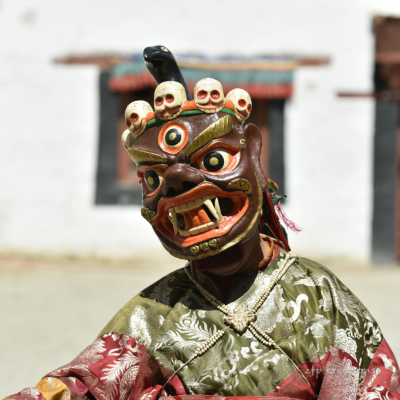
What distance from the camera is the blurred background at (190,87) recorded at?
7035mm

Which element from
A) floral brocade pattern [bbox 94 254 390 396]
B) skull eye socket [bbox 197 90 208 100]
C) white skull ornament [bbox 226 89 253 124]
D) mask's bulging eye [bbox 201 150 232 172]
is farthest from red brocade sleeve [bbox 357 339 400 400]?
skull eye socket [bbox 197 90 208 100]

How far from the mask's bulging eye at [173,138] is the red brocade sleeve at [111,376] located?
2.29ft

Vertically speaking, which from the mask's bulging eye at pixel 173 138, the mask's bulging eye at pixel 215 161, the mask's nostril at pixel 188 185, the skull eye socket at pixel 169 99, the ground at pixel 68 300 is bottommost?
the ground at pixel 68 300

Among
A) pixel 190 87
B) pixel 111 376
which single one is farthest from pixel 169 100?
pixel 190 87

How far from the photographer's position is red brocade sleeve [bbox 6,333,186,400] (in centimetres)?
187

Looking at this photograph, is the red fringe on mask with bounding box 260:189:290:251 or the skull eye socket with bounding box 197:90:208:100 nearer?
the skull eye socket with bounding box 197:90:208:100

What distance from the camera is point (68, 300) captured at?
5.66 meters

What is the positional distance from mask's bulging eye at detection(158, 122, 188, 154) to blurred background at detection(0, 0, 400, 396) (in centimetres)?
494

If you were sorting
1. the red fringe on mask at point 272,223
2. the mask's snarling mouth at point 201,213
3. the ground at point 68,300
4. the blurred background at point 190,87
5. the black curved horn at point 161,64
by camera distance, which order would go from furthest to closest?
the blurred background at point 190,87
the ground at point 68,300
the red fringe on mask at point 272,223
the black curved horn at point 161,64
the mask's snarling mouth at point 201,213

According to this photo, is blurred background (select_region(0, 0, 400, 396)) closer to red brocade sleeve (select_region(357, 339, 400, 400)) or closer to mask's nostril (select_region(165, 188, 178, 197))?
mask's nostril (select_region(165, 188, 178, 197))

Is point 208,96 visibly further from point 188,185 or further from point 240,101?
point 188,185

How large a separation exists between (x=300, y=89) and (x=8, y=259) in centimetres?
447

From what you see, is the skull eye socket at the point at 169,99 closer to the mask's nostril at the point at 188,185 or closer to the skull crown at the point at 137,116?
the skull crown at the point at 137,116

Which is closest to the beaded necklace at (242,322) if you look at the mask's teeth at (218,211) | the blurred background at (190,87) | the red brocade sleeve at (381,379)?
the red brocade sleeve at (381,379)
